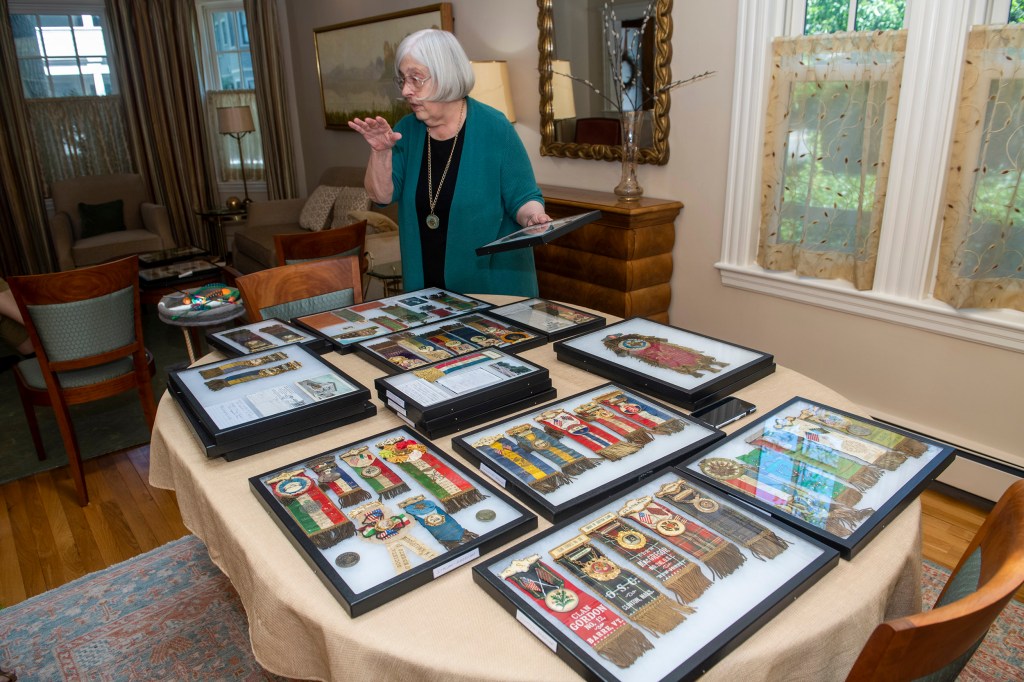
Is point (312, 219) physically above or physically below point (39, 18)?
below

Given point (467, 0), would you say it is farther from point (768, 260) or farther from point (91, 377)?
point (91, 377)

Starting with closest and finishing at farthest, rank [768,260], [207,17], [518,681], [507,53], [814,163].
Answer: [518,681] → [814,163] → [768,260] → [507,53] → [207,17]

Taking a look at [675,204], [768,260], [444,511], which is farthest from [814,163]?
[444,511]

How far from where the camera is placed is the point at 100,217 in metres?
5.90

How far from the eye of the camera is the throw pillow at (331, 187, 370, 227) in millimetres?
5348

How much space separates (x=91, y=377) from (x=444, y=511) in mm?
2389

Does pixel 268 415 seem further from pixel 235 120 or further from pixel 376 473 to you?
pixel 235 120

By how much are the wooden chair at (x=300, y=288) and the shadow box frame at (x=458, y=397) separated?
0.89 metres

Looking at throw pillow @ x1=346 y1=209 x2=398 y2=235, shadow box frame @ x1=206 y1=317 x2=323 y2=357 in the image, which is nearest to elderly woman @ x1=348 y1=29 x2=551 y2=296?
shadow box frame @ x1=206 y1=317 x2=323 y2=357

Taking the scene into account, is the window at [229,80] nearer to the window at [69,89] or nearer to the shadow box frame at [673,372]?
the window at [69,89]

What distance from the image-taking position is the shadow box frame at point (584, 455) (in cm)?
107

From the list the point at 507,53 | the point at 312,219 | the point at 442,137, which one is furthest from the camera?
the point at 312,219

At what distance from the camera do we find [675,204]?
3246 millimetres

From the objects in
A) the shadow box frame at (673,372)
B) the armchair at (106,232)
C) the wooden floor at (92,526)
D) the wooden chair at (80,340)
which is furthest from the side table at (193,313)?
the armchair at (106,232)
